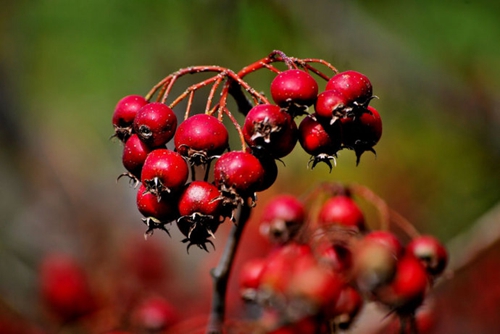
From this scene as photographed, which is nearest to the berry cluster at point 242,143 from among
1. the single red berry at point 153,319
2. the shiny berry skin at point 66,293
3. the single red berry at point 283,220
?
the single red berry at point 283,220

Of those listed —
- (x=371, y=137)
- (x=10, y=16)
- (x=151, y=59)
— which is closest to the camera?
(x=371, y=137)

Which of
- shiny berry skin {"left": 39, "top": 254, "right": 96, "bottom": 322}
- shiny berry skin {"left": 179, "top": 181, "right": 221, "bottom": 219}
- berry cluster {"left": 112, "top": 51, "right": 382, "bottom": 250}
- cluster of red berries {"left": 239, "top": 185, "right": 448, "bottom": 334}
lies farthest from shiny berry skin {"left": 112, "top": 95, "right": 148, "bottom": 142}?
shiny berry skin {"left": 39, "top": 254, "right": 96, "bottom": 322}

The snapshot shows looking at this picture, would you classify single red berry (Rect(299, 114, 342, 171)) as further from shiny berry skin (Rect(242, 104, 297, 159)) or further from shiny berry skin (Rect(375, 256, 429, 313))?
shiny berry skin (Rect(375, 256, 429, 313))

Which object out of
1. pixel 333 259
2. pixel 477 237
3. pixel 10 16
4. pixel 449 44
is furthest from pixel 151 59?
pixel 333 259

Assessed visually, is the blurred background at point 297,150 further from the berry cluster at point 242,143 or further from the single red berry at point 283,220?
the berry cluster at point 242,143

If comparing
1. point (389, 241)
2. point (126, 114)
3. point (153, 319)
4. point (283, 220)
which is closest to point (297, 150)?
point (153, 319)

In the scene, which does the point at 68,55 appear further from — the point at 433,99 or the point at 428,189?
the point at 433,99
